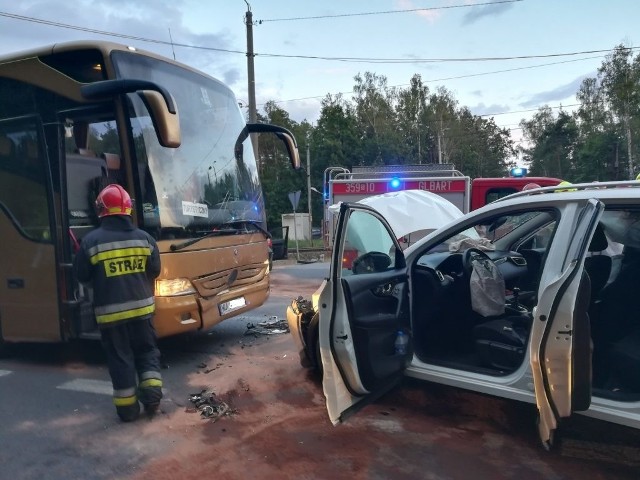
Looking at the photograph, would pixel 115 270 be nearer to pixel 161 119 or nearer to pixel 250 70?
pixel 161 119

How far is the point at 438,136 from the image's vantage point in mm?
50125

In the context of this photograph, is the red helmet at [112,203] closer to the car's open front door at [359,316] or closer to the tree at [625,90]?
the car's open front door at [359,316]

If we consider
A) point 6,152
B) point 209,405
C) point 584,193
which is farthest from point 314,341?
point 6,152

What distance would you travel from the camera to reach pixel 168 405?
4.65 m

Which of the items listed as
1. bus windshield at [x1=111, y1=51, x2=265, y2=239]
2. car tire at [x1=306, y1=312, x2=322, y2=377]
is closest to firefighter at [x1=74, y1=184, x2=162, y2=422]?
bus windshield at [x1=111, y1=51, x2=265, y2=239]

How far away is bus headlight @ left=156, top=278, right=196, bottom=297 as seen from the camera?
515 cm

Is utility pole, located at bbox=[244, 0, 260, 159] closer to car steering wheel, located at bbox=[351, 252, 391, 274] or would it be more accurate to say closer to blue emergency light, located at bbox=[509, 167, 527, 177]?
blue emergency light, located at bbox=[509, 167, 527, 177]

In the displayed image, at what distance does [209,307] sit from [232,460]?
2155mm

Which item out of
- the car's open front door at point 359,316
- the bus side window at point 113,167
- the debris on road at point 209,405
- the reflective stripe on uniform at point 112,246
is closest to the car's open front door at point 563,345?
the car's open front door at point 359,316

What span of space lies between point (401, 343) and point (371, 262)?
0.60 metres

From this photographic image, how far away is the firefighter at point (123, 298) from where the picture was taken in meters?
4.22

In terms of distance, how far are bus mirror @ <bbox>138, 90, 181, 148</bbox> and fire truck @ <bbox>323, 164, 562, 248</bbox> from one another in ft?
19.5

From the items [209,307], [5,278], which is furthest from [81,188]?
[209,307]

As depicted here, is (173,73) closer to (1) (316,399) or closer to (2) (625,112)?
(1) (316,399)
